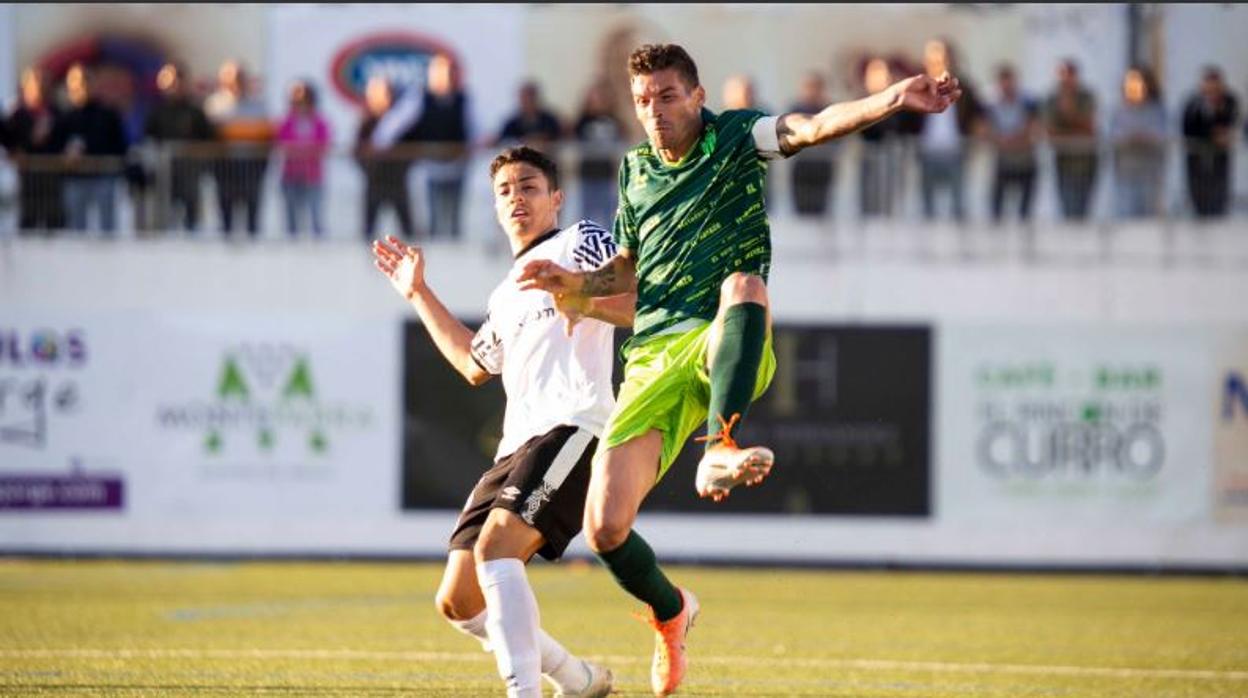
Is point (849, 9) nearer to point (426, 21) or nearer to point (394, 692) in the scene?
point (426, 21)

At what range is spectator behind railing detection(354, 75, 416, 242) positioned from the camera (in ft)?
70.8

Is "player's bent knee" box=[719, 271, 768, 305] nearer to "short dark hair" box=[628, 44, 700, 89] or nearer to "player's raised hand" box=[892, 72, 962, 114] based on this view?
"short dark hair" box=[628, 44, 700, 89]

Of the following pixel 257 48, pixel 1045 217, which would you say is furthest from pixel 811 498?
pixel 257 48

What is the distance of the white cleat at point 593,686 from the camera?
9.10 metres

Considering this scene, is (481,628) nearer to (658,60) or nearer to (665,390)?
(665,390)

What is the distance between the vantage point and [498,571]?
27.8 feet

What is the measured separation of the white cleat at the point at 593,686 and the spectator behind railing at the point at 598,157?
12.4 meters

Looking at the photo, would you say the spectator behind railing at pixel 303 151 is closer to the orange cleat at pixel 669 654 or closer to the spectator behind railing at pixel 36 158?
the spectator behind railing at pixel 36 158

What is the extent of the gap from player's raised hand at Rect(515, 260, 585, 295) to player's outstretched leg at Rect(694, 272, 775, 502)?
57 cm

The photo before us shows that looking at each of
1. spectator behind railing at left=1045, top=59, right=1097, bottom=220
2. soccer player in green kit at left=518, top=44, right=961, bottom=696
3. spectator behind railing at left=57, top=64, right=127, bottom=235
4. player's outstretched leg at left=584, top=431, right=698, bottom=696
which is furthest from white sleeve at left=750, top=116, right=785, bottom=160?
spectator behind railing at left=57, top=64, right=127, bottom=235

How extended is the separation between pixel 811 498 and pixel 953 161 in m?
3.66

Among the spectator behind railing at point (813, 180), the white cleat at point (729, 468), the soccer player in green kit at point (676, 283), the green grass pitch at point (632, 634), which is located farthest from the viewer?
the spectator behind railing at point (813, 180)

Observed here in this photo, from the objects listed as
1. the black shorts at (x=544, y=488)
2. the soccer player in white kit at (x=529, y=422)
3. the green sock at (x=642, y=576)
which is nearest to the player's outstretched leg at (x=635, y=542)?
the green sock at (x=642, y=576)

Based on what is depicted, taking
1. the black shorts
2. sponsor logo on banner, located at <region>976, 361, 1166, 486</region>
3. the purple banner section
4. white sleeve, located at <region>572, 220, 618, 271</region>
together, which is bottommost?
the purple banner section
